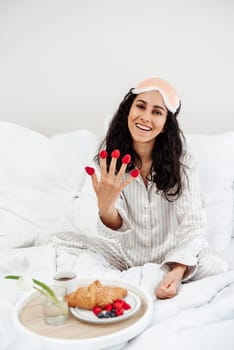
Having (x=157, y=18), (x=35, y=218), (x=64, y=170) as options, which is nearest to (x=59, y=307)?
(x=35, y=218)

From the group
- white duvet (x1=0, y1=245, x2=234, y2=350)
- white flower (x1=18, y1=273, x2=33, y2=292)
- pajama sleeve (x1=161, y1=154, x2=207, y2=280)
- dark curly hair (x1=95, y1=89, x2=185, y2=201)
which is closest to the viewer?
white duvet (x1=0, y1=245, x2=234, y2=350)

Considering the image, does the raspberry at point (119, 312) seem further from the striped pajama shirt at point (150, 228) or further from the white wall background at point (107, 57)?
the white wall background at point (107, 57)

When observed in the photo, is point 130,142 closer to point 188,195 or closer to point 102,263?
point 188,195

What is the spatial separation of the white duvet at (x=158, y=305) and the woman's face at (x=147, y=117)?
0.45m

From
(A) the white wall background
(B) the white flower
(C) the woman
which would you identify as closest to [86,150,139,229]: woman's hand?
(C) the woman

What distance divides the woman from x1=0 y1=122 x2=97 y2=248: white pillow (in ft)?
1.04

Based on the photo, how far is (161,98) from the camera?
1.48 metres

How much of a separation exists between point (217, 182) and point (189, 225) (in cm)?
37

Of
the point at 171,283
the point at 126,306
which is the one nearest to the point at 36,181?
the point at 171,283

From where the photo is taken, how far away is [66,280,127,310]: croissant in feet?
3.40

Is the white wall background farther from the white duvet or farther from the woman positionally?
the white duvet

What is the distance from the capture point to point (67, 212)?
70.4 inches

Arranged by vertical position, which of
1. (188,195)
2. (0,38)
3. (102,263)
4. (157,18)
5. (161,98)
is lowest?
(102,263)

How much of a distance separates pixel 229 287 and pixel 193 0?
148 cm
